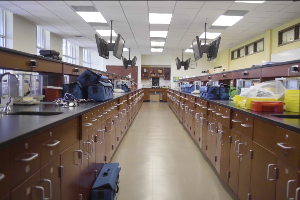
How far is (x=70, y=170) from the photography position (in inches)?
60.5

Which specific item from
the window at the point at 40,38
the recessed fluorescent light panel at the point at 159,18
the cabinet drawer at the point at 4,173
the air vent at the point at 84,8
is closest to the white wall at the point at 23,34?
the window at the point at 40,38

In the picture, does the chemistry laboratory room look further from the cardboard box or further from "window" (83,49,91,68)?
the cardboard box

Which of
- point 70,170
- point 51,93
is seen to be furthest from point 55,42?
point 70,170

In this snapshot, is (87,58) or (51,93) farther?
(87,58)

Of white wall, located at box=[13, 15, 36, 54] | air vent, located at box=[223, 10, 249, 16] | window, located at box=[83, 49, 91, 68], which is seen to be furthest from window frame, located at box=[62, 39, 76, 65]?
air vent, located at box=[223, 10, 249, 16]

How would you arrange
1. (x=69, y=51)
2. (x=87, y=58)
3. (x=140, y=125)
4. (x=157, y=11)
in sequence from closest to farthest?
(x=157, y=11)
(x=140, y=125)
(x=69, y=51)
(x=87, y=58)

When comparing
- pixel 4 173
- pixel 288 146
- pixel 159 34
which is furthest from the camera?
pixel 159 34

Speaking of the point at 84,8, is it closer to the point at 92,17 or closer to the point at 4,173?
the point at 92,17

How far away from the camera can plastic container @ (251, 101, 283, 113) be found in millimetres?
1823

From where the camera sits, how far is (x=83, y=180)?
181 centimetres

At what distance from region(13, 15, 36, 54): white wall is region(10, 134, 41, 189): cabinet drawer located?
6.60m

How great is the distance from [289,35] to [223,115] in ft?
20.3

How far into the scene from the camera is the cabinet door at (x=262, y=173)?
1413 mm

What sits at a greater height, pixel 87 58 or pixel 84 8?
pixel 84 8
